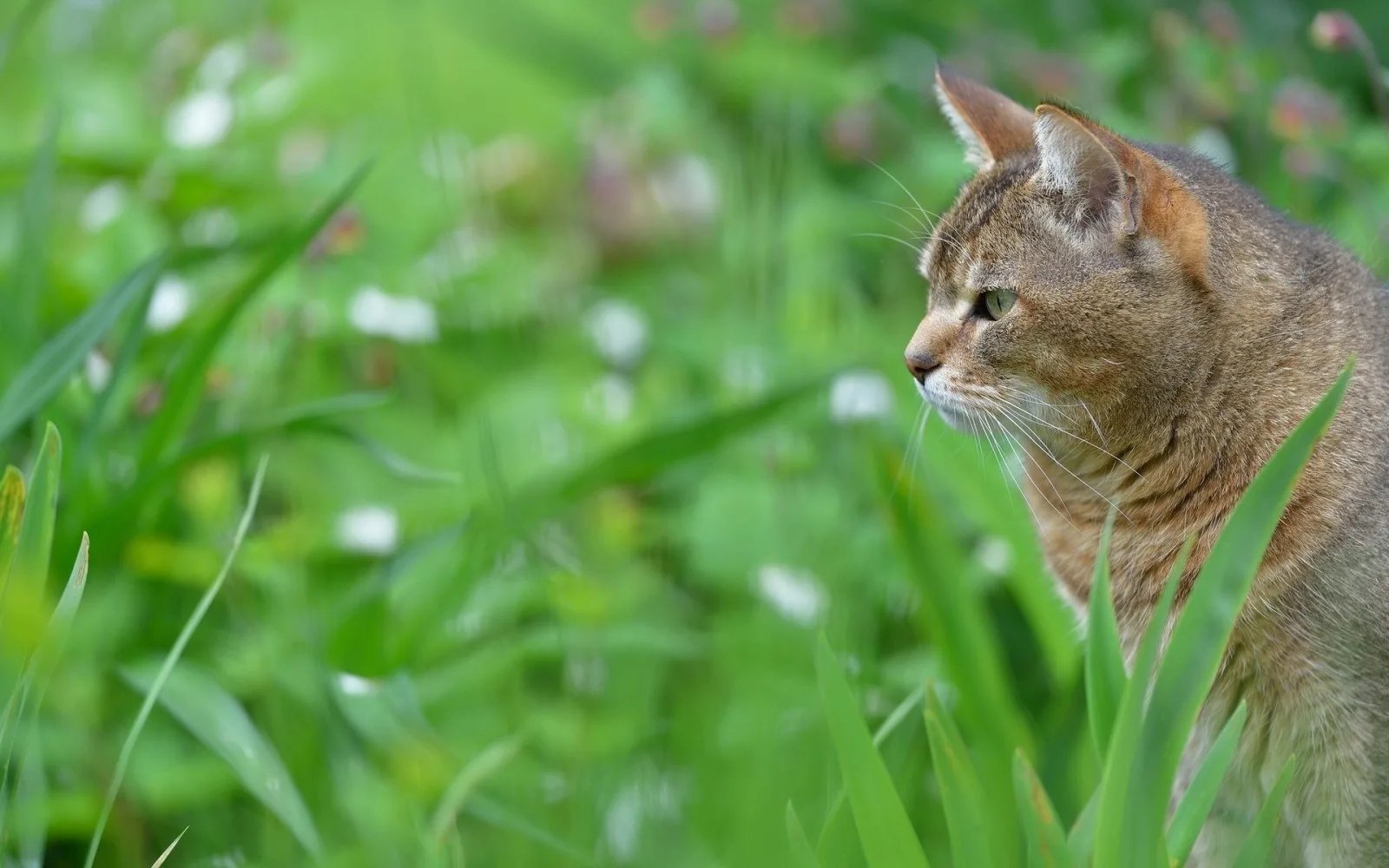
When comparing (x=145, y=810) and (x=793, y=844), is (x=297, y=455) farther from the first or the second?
(x=793, y=844)

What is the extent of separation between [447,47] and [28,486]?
9.47 feet

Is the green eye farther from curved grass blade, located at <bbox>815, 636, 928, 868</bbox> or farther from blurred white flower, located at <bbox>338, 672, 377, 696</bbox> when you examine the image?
blurred white flower, located at <bbox>338, 672, 377, 696</bbox>

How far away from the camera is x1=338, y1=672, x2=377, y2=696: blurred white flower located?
180 cm

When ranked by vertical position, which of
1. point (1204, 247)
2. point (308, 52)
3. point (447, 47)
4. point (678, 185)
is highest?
point (1204, 247)

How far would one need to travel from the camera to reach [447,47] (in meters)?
4.08

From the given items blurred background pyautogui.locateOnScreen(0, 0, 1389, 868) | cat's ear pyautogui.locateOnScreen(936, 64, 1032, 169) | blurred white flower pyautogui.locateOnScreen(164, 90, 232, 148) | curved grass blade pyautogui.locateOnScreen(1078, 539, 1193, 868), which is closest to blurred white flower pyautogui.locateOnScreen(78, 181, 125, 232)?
blurred background pyautogui.locateOnScreen(0, 0, 1389, 868)

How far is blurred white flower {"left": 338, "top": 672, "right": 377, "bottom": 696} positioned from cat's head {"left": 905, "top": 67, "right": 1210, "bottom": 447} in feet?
2.50

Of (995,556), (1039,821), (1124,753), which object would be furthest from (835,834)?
(995,556)

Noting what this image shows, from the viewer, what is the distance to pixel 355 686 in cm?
181

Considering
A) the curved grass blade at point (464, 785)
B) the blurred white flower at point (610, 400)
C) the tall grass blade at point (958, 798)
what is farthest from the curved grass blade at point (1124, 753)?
the blurred white flower at point (610, 400)

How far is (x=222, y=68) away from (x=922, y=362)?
2124 millimetres

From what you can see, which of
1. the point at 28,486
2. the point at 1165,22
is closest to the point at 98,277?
the point at 28,486

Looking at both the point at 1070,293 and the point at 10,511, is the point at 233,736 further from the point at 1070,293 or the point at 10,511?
→ the point at 1070,293

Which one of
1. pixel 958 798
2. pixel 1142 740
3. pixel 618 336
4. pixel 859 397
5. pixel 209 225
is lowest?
pixel 618 336
